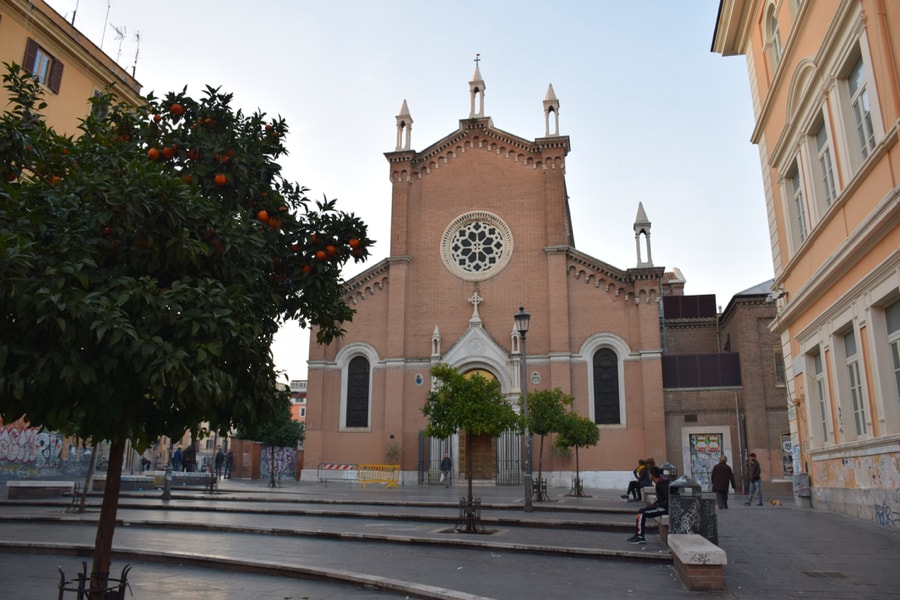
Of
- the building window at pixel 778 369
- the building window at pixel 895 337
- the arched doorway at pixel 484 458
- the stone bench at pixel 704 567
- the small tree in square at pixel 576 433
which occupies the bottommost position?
the stone bench at pixel 704 567

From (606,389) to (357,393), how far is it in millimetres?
12325

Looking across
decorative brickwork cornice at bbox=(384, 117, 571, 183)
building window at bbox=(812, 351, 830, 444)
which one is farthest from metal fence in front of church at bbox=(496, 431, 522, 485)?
building window at bbox=(812, 351, 830, 444)

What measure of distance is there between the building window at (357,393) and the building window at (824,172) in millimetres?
23934

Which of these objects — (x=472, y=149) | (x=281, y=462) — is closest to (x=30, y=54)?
(x=472, y=149)

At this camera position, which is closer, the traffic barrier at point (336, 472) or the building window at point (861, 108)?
the building window at point (861, 108)

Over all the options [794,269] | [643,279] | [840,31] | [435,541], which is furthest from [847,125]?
[643,279]

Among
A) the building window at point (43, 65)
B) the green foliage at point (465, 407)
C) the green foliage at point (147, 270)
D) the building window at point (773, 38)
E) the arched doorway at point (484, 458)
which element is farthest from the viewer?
the arched doorway at point (484, 458)

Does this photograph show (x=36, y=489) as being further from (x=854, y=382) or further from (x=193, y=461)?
(x=854, y=382)

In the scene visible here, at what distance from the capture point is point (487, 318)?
33375mm

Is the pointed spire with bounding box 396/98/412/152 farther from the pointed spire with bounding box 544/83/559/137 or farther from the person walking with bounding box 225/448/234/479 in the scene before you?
the person walking with bounding box 225/448/234/479

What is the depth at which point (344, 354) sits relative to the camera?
3478 centimetres

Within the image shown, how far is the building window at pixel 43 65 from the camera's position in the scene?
2056 centimetres

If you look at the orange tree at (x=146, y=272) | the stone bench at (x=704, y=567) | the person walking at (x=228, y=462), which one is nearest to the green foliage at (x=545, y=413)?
the stone bench at (x=704, y=567)

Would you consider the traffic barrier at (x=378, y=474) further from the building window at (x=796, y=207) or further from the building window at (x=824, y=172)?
the building window at (x=824, y=172)
